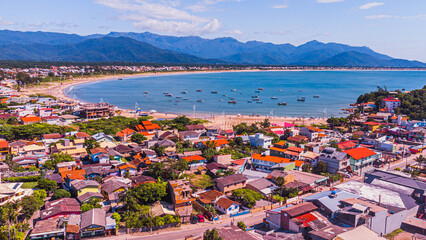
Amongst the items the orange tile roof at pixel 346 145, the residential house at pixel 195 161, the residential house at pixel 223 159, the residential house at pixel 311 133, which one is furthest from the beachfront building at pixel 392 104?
the residential house at pixel 195 161

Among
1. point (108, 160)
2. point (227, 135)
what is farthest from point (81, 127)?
point (227, 135)

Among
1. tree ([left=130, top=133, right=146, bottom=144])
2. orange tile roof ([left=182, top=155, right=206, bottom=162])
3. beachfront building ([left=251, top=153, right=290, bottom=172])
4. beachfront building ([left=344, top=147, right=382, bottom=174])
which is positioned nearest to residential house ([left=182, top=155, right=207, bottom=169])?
orange tile roof ([left=182, top=155, right=206, bottom=162])

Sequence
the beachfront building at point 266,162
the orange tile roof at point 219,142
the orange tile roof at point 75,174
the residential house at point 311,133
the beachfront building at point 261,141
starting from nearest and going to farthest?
1. the orange tile roof at point 75,174
2. the beachfront building at point 266,162
3. the orange tile roof at point 219,142
4. the beachfront building at point 261,141
5. the residential house at point 311,133

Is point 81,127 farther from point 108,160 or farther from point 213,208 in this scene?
point 213,208

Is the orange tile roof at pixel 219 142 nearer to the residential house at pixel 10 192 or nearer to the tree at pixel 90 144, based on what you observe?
the tree at pixel 90 144

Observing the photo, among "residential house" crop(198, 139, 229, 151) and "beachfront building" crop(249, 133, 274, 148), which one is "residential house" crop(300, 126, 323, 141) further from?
"residential house" crop(198, 139, 229, 151)

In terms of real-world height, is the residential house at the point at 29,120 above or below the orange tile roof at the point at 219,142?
above

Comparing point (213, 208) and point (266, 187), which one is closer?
point (213, 208)
